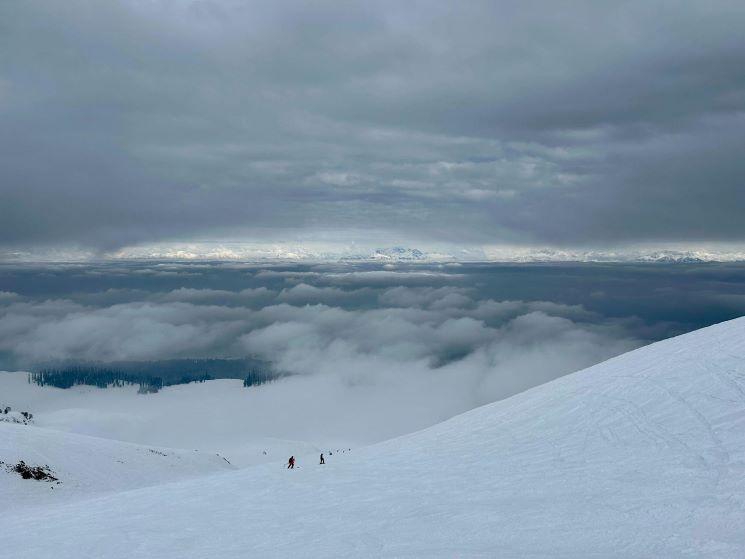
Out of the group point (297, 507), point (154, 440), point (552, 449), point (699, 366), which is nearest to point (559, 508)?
point (552, 449)

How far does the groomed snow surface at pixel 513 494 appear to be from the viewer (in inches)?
586

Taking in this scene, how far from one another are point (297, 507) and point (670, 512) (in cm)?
1339

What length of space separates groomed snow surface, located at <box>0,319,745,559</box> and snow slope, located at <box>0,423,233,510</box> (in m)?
21.5

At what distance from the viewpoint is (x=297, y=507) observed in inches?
840

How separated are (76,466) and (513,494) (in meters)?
48.4

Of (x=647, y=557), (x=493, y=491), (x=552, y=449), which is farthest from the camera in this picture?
(x=552, y=449)

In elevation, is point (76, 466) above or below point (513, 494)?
below

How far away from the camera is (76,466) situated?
170ft

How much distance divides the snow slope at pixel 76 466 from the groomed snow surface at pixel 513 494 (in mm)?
21468

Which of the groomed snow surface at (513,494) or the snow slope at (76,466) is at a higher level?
the groomed snow surface at (513,494)

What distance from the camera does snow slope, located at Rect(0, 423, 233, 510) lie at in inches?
1735

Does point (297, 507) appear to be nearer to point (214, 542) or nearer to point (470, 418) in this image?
point (214, 542)

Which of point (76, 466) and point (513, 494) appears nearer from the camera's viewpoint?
point (513, 494)

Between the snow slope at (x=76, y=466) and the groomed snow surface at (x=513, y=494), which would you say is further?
the snow slope at (x=76, y=466)
